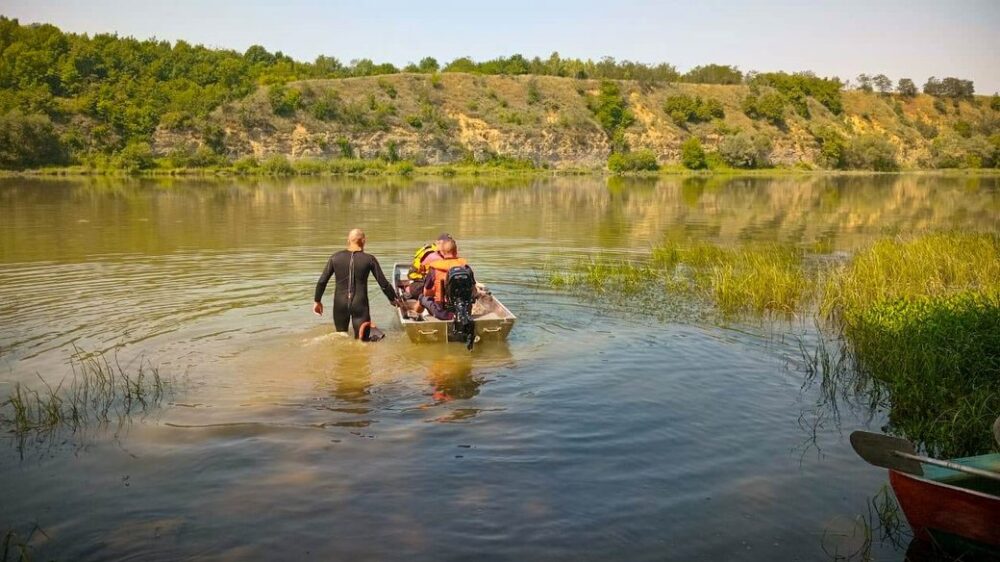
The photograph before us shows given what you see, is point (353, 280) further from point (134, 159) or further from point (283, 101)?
point (283, 101)

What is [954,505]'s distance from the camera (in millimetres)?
5055

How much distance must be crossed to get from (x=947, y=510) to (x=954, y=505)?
3.4 inches

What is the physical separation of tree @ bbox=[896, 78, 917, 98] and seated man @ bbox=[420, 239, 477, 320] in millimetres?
142412

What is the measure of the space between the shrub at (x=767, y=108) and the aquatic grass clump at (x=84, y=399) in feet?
353

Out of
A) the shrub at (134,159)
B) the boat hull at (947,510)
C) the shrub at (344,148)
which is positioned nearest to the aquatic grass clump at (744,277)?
the boat hull at (947,510)

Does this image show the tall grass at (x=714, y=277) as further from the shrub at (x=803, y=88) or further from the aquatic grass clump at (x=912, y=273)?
the shrub at (x=803, y=88)

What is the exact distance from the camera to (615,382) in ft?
31.6

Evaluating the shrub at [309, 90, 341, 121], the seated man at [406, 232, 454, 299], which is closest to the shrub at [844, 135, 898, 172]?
the shrub at [309, 90, 341, 121]

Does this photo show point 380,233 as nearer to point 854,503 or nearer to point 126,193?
point 854,503

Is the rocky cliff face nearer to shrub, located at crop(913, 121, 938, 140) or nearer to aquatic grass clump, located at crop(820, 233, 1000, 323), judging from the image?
shrub, located at crop(913, 121, 938, 140)

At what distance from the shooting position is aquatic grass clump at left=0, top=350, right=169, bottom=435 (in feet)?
25.4

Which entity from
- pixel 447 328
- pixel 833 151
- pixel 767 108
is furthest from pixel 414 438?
pixel 767 108

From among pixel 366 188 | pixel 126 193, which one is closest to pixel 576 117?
pixel 366 188

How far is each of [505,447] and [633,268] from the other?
10501 millimetres
